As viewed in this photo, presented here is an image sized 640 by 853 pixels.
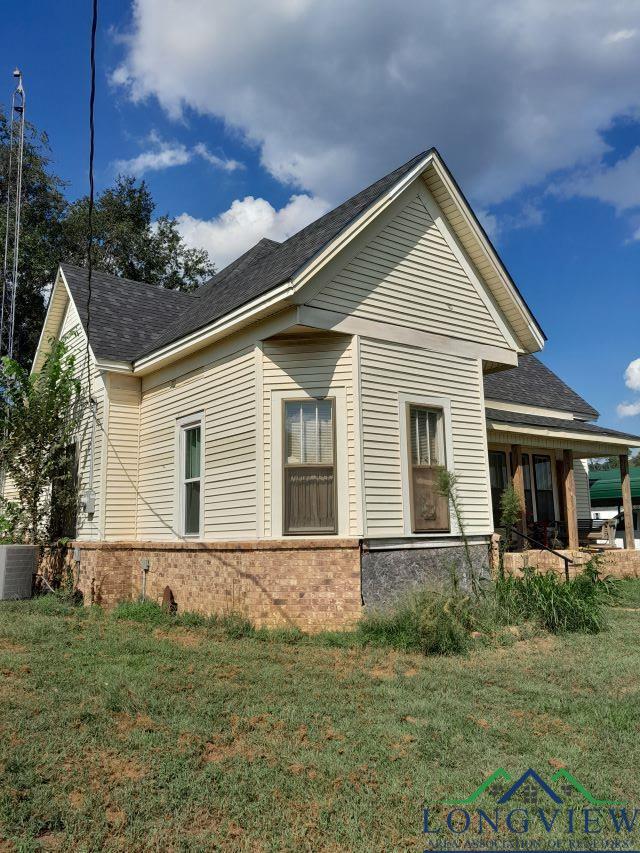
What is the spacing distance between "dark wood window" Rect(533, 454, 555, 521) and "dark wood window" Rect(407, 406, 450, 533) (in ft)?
24.3

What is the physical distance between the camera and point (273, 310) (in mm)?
9367

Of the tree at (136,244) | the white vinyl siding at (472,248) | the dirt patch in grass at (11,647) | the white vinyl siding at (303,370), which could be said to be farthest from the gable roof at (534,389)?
the tree at (136,244)

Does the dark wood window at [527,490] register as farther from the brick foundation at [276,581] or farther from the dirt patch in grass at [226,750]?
the dirt patch in grass at [226,750]

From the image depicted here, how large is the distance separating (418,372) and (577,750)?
6465 millimetres

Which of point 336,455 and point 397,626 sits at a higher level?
point 336,455

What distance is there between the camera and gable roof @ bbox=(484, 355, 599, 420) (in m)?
16.6

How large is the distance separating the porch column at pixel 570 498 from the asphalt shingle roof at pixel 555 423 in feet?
2.52

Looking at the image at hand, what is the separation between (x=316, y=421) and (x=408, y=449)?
149 cm

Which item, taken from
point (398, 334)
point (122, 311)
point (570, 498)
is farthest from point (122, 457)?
point (570, 498)

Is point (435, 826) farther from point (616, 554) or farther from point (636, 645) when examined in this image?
point (616, 554)

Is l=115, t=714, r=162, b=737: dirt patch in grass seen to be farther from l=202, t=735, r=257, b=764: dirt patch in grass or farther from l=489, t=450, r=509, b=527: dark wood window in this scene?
l=489, t=450, r=509, b=527: dark wood window

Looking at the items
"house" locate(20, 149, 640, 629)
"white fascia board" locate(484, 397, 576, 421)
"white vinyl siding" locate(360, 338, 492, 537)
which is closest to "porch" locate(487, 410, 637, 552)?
"white fascia board" locate(484, 397, 576, 421)

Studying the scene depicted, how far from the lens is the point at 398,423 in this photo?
9.91 meters

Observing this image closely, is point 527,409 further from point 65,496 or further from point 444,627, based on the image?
point 65,496
